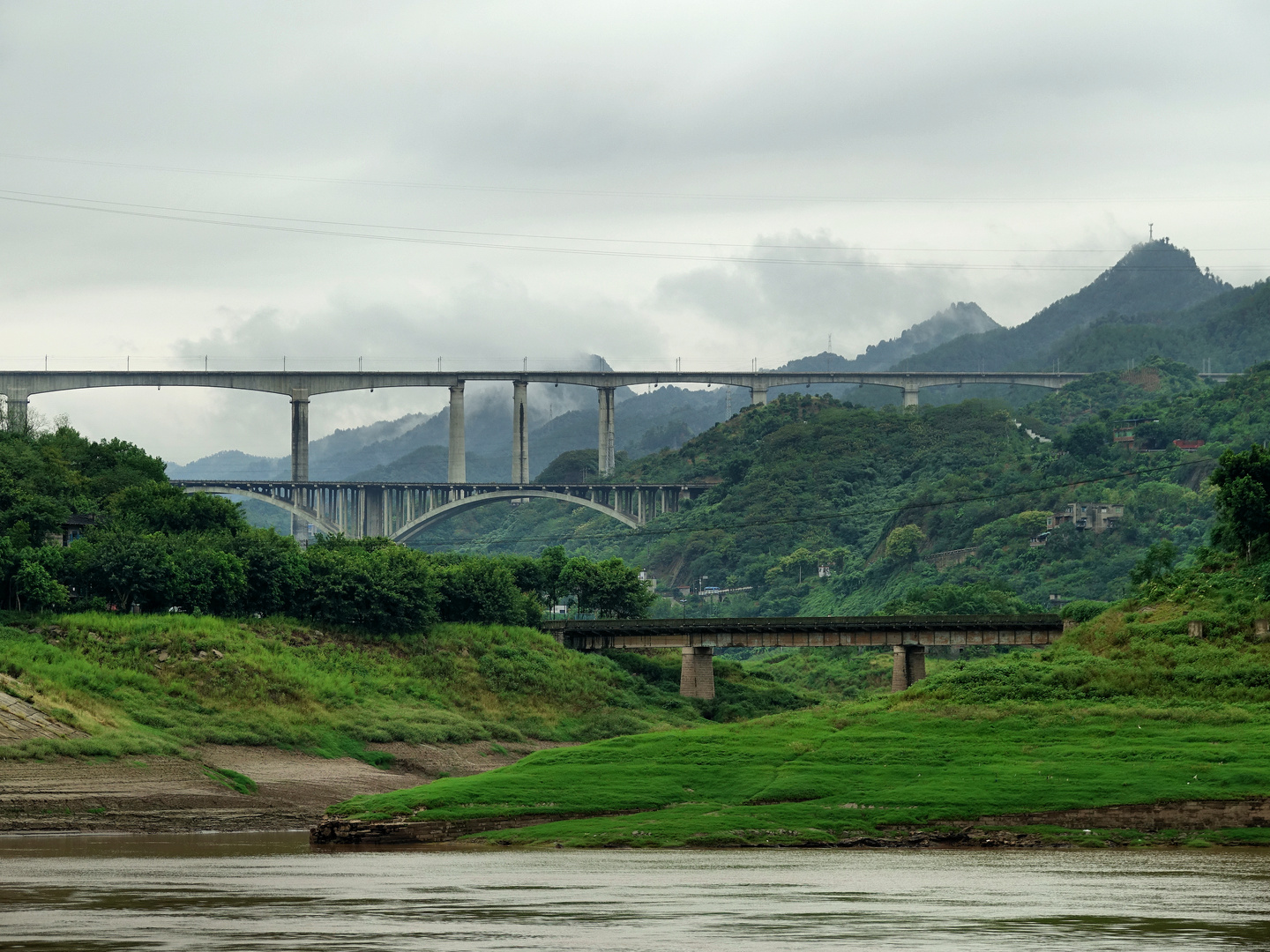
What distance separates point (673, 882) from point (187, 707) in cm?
4362

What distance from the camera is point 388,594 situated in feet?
327

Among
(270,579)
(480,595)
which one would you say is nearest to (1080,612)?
(480,595)

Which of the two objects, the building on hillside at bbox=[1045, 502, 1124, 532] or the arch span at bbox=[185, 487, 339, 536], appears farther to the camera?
the arch span at bbox=[185, 487, 339, 536]

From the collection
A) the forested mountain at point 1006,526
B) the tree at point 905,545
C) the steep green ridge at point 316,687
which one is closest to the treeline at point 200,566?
the steep green ridge at point 316,687

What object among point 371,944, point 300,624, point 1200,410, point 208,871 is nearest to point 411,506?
point 1200,410

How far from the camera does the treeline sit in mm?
92500

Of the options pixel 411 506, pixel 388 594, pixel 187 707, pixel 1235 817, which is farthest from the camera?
pixel 411 506

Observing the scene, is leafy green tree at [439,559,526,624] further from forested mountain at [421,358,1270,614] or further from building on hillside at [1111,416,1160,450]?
building on hillside at [1111,416,1160,450]

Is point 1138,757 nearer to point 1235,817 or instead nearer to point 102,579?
point 1235,817

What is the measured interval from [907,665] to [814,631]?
6792mm

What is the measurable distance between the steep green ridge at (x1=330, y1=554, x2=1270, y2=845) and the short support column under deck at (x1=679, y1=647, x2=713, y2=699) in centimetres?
3168

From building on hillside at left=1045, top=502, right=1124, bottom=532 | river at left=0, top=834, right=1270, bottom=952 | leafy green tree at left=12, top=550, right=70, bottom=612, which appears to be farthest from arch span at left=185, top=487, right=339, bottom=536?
river at left=0, top=834, right=1270, bottom=952

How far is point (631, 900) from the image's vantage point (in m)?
39.5

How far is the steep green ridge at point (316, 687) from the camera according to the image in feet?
253
